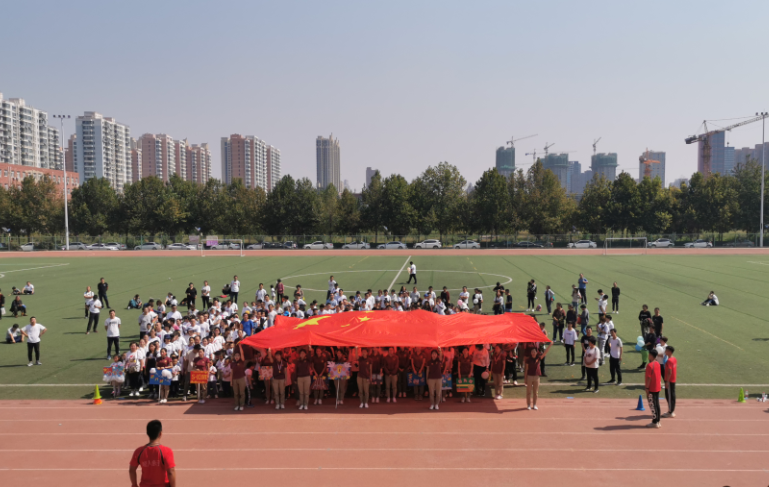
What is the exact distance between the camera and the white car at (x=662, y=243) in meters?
70.9

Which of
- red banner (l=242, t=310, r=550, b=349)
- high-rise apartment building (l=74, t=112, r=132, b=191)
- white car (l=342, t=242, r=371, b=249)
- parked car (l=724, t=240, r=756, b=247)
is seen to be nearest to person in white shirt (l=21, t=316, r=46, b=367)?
red banner (l=242, t=310, r=550, b=349)

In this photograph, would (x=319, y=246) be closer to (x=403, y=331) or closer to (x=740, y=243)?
(x=740, y=243)

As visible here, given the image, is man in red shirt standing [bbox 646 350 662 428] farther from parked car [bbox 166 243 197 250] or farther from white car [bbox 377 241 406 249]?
parked car [bbox 166 243 197 250]

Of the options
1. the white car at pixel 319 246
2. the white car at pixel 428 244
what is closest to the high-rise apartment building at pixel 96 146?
the white car at pixel 319 246

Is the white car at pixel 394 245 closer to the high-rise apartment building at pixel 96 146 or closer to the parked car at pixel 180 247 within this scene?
the parked car at pixel 180 247

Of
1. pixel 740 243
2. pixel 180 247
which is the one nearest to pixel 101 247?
pixel 180 247

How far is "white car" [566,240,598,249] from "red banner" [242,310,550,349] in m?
63.6

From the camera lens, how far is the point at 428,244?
252 ft

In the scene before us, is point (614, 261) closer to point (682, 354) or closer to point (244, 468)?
point (682, 354)

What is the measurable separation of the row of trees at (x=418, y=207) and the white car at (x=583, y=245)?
4.58 m

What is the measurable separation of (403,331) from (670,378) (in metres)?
6.30

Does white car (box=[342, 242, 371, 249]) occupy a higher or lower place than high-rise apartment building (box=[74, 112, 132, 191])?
lower

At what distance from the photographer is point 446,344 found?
1241cm

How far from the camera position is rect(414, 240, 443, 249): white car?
76.5 meters
